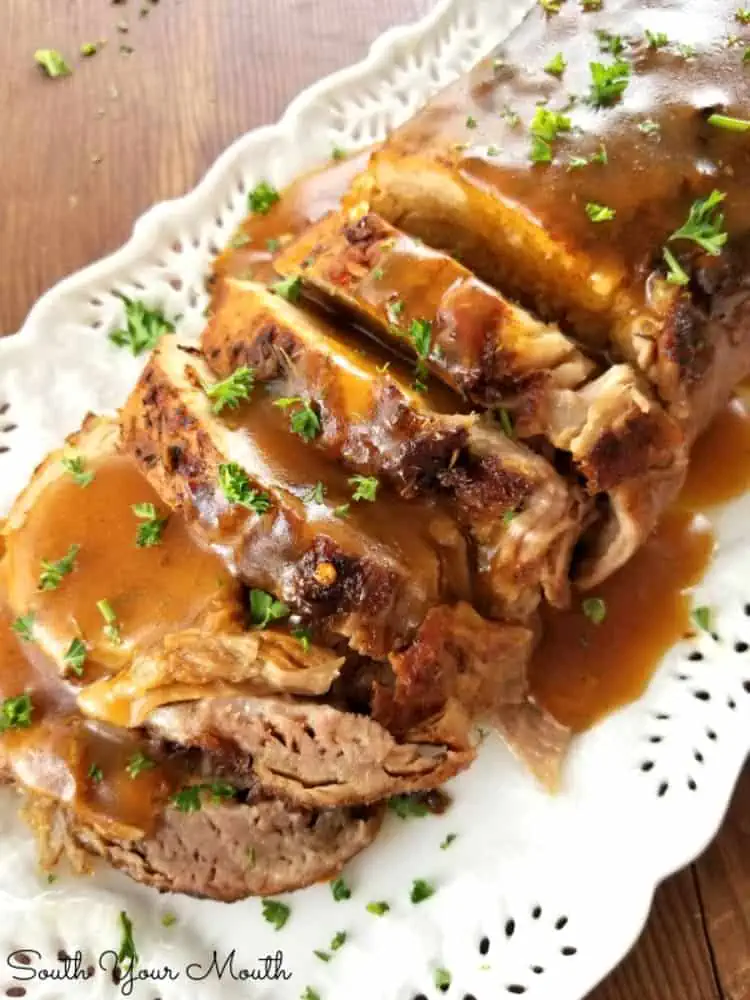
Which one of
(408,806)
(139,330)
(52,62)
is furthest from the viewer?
(52,62)

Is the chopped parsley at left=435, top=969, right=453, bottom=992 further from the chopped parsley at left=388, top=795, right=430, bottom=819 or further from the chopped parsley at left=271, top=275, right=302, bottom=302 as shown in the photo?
the chopped parsley at left=271, top=275, right=302, bottom=302

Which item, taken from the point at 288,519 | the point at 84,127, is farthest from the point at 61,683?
the point at 84,127

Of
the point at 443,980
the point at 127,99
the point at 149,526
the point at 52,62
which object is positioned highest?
the point at 52,62

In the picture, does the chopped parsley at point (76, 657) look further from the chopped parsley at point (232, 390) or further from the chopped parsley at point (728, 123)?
the chopped parsley at point (728, 123)

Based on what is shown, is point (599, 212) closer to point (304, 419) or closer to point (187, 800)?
point (304, 419)

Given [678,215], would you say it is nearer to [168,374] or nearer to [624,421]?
[624,421]

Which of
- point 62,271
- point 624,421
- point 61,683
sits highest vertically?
point 624,421

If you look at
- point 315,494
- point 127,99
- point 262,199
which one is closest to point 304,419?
point 315,494
